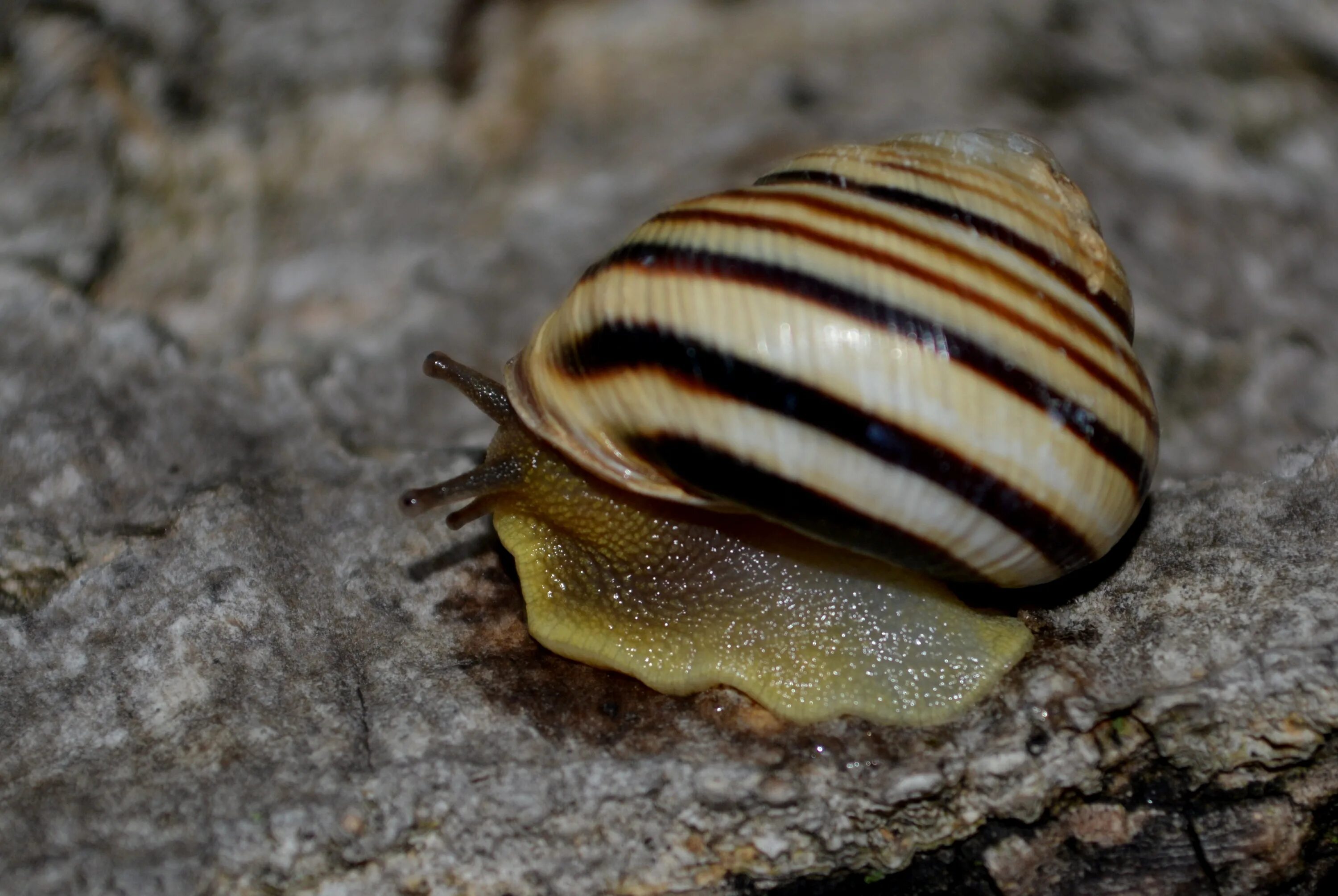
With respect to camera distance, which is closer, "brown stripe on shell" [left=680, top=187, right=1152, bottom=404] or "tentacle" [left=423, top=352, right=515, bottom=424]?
"brown stripe on shell" [left=680, top=187, right=1152, bottom=404]

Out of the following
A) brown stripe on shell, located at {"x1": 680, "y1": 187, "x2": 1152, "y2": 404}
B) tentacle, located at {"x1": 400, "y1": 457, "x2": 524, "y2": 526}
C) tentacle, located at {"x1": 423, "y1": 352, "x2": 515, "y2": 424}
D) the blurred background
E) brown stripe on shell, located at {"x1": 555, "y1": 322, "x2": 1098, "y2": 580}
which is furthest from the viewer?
the blurred background

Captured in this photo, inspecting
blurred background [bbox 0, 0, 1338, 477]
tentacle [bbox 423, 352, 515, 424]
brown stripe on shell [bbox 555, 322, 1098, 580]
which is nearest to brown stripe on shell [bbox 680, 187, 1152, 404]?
brown stripe on shell [bbox 555, 322, 1098, 580]

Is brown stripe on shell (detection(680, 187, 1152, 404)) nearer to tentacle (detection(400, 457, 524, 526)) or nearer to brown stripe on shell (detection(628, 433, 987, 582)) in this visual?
brown stripe on shell (detection(628, 433, 987, 582))

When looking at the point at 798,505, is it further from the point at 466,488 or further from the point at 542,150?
the point at 542,150

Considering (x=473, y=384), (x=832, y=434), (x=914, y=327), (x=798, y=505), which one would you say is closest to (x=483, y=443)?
(x=473, y=384)

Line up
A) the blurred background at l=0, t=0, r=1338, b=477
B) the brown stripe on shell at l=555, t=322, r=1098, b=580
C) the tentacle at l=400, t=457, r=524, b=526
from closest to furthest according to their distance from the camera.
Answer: the brown stripe on shell at l=555, t=322, r=1098, b=580, the tentacle at l=400, t=457, r=524, b=526, the blurred background at l=0, t=0, r=1338, b=477

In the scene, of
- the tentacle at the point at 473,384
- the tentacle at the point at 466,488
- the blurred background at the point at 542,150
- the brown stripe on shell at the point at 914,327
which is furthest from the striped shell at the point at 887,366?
the blurred background at the point at 542,150

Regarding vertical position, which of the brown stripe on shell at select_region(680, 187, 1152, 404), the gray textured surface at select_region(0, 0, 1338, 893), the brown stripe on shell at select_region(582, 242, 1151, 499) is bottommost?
the gray textured surface at select_region(0, 0, 1338, 893)

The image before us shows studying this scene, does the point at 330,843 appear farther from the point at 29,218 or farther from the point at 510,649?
the point at 29,218

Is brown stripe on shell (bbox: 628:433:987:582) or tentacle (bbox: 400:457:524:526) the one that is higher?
brown stripe on shell (bbox: 628:433:987:582)
